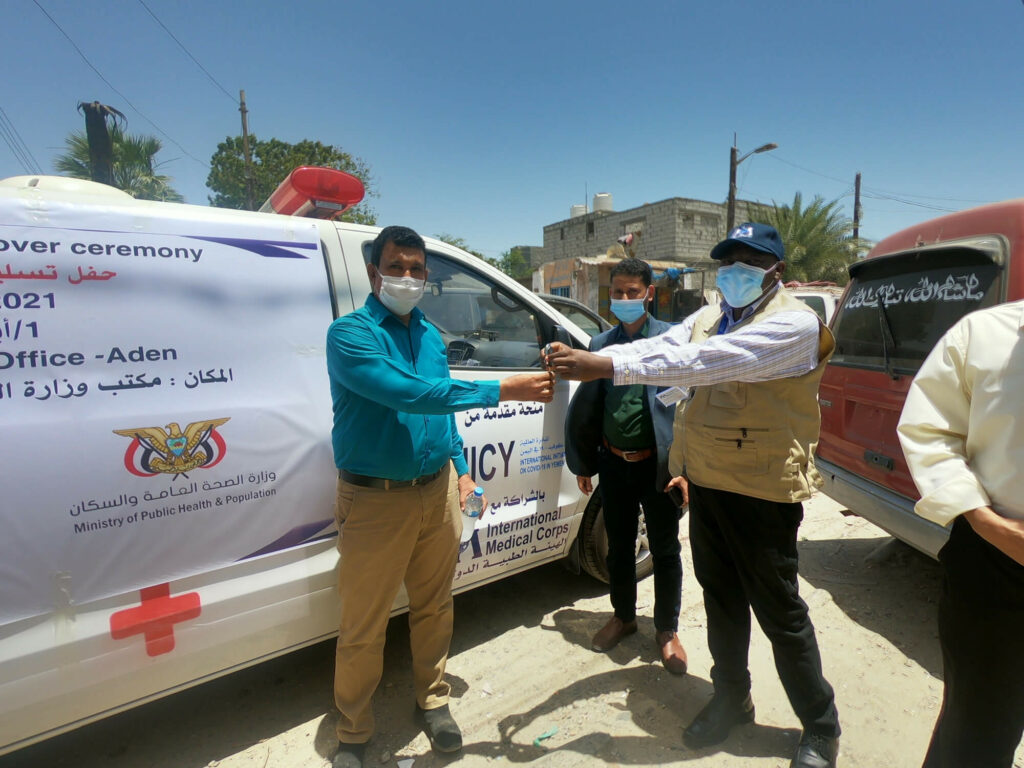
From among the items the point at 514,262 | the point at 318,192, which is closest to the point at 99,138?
the point at 318,192

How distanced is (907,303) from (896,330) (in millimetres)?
161

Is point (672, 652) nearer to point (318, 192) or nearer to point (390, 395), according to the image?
point (390, 395)

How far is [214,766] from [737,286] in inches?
103

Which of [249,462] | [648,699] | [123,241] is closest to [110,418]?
[249,462]

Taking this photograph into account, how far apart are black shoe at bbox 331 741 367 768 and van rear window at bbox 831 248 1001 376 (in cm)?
323

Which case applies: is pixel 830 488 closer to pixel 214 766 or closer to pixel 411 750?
pixel 411 750

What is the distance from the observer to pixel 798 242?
19859 millimetres

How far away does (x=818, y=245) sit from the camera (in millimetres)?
19703

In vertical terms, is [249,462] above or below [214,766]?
above

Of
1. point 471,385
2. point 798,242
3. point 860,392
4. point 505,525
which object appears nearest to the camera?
point 471,385

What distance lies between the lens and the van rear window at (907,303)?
286cm

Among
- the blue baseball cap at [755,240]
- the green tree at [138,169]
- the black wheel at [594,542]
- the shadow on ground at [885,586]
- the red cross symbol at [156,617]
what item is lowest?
the shadow on ground at [885,586]

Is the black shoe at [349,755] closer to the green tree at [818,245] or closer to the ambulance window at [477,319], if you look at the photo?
the ambulance window at [477,319]

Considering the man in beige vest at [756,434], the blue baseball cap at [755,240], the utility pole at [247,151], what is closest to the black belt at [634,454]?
the man in beige vest at [756,434]
